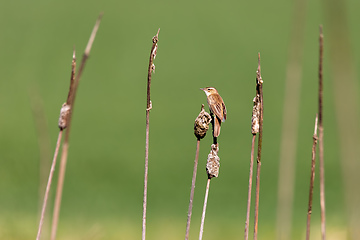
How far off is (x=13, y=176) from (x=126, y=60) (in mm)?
1468

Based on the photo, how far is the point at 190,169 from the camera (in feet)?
11.1

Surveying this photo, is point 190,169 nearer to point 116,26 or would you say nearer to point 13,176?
point 13,176

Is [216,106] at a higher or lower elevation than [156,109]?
lower

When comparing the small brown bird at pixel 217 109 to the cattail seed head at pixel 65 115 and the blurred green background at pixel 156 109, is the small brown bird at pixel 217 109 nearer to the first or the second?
the cattail seed head at pixel 65 115

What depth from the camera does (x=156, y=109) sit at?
4.06 metres

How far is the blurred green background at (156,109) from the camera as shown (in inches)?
119

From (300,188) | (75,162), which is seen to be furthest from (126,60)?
(300,188)

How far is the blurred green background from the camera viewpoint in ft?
9.90

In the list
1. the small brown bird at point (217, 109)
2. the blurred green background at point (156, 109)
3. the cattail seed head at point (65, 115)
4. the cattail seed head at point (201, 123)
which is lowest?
the cattail seed head at point (65, 115)

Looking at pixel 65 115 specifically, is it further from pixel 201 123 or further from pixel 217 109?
pixel 217 109

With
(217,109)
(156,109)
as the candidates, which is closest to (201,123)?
(217,109)

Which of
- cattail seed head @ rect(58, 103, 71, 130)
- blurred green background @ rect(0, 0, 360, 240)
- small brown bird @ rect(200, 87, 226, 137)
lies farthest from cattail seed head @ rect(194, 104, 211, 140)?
blurred green background @ rect(0, 0, 360, 240)

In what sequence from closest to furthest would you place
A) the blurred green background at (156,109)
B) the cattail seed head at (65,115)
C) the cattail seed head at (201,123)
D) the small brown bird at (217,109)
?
the cattail seed head at (65,115), the cattail seed head at (201,123), the small brown bird at (217,109), the blurred green background at (156,109)

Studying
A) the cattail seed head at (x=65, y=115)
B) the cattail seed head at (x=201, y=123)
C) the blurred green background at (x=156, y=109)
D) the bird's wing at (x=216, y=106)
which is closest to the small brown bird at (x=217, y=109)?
the bird's wing at (x=216, y=106)
